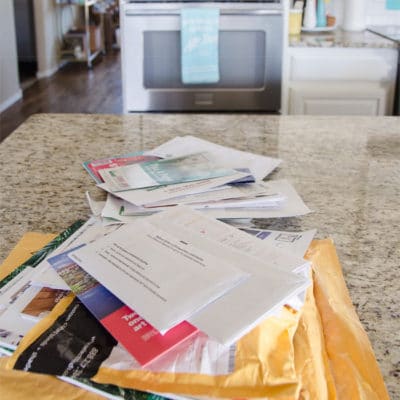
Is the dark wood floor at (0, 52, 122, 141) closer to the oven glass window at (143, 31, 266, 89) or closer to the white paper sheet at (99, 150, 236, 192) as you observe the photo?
the oven glass window at (143, 31, 266, 89)

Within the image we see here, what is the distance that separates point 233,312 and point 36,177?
0.67 m

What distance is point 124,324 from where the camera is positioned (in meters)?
0.59

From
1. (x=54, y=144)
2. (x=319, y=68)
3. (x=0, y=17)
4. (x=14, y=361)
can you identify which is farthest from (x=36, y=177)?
(x=0, y=17)

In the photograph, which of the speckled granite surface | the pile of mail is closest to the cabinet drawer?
the speckled granite surface

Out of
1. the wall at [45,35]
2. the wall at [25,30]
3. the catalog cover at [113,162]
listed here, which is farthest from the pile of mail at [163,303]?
the wall at [25,30]

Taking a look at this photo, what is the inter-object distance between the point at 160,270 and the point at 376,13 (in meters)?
2.78

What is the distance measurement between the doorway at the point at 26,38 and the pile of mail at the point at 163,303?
5412mm

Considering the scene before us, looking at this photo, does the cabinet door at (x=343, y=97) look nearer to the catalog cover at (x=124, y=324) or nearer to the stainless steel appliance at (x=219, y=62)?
the stainless steel appliance at (x=219, y=62)

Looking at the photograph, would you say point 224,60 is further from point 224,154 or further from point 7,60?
point 7,60

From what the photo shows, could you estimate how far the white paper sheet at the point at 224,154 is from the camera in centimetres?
115

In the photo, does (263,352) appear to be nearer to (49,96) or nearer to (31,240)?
(31,240)

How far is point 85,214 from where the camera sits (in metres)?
0.96

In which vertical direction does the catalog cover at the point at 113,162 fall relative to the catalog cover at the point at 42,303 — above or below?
below

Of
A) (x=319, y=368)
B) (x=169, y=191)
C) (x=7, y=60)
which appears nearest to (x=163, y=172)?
(x=169, y=191)
